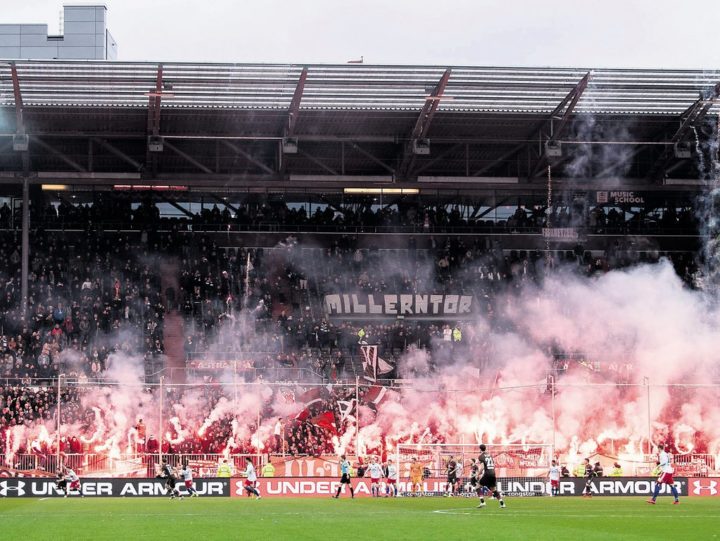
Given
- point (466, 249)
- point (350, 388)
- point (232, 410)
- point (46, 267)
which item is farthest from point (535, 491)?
point (46, 267)

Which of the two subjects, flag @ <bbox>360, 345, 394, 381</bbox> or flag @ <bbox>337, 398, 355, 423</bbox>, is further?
flag @ <bbox>360, 345, 394, 381</bbox>

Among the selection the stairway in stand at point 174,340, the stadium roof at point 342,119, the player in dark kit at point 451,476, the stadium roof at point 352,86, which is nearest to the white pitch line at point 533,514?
the player in dark kit at point 451,476

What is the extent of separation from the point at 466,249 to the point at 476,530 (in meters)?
37.1

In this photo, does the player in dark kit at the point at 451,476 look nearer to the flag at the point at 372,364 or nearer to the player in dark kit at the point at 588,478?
the player in dark kit at the point at 588,478

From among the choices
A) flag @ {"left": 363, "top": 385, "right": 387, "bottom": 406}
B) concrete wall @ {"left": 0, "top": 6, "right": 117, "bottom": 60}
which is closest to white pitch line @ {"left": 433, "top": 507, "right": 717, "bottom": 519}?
flag @ {"left": 363, "top": 385, "right": 387, "bottom": 406}

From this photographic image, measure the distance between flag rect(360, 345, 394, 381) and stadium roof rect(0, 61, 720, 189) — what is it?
28.8 feet

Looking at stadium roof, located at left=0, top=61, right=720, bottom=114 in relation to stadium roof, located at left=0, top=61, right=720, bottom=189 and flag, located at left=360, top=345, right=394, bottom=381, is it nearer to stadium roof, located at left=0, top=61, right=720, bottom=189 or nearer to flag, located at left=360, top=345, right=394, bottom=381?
stadium roof, located at left=0, top=61, right=720, bottom=189

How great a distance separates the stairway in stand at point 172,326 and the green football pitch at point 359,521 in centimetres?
1189

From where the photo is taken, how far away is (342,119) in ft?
161

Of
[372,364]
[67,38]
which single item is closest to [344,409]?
[372,364]

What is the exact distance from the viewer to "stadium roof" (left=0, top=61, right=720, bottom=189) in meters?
45.1

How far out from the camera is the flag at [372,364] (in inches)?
1886

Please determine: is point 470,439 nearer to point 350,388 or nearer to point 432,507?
point 350,388

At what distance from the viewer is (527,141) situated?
5112cm
